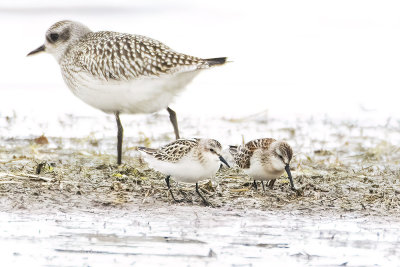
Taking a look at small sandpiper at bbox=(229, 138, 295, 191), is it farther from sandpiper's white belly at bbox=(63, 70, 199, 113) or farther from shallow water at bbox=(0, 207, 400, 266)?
sandpiper's white belly at bbox=(63, 70, 199, 113)

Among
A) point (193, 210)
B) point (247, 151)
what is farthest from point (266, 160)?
point (193, 210)

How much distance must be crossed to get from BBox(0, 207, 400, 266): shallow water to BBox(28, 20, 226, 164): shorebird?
2031 mm

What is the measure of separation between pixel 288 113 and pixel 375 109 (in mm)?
1398

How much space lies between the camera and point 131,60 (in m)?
7.97

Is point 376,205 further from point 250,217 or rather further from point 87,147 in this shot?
point 87,147

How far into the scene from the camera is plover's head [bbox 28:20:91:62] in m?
Result: 8.76

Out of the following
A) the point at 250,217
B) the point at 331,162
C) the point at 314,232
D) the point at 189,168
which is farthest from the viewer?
the point at 331,162

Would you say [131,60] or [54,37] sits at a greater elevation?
[54,37]

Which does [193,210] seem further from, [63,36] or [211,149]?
[63,36]

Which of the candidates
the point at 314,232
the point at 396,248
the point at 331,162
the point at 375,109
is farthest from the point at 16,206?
the point at 375,109

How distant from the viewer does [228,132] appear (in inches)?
412

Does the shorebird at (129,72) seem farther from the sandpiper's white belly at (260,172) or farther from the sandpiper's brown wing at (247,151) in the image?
the sandpiper's white belly at (260,172)

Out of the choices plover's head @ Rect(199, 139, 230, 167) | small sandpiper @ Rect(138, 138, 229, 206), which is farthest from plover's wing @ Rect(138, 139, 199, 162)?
plover's head @ Rect(199, 139, 230, 167)

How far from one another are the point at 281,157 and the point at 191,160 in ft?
3.27
